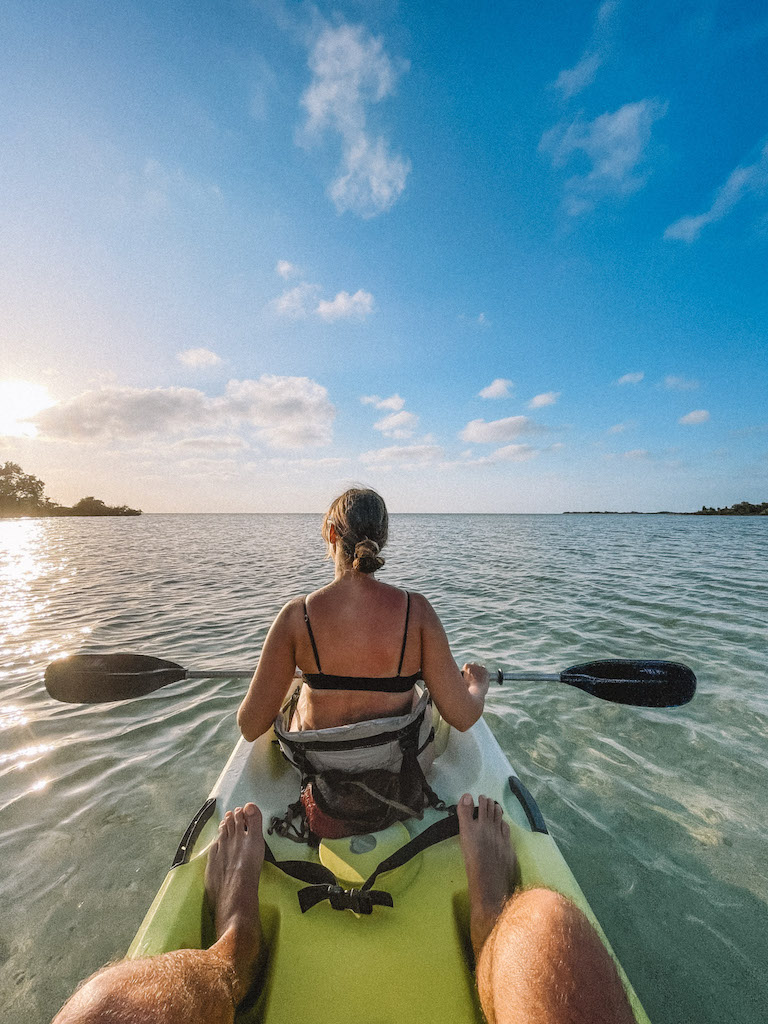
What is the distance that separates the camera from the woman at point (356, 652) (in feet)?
A: 7.06

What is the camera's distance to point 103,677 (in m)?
3.69

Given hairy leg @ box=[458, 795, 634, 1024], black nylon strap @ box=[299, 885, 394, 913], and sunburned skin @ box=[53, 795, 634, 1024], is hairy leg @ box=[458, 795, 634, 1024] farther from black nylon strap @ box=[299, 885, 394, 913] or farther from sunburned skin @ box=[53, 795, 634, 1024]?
black nylon strap @ box=[299, 885, 394, 913]

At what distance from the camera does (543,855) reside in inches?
81.4

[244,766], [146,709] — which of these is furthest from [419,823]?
[146,709]

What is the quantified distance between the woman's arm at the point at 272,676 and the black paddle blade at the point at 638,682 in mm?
2738

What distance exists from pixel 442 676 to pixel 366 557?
29.1 inches

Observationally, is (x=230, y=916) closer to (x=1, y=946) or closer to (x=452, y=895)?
(x=452, y=895)

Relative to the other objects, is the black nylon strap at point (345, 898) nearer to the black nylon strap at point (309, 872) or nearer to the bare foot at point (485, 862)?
the black nylon strap at point (309, 872)

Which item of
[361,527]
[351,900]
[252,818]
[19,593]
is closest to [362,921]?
[351,900]

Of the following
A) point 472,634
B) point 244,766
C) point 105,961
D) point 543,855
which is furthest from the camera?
point 472,634

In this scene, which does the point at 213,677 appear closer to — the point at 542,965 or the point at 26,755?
the point at 26,755

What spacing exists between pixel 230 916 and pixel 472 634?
6157mm

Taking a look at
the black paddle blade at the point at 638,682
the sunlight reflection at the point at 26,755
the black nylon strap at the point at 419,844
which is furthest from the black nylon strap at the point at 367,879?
the sunlight reflection at the point at 26,755

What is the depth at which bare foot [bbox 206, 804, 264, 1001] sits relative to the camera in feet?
5.29
